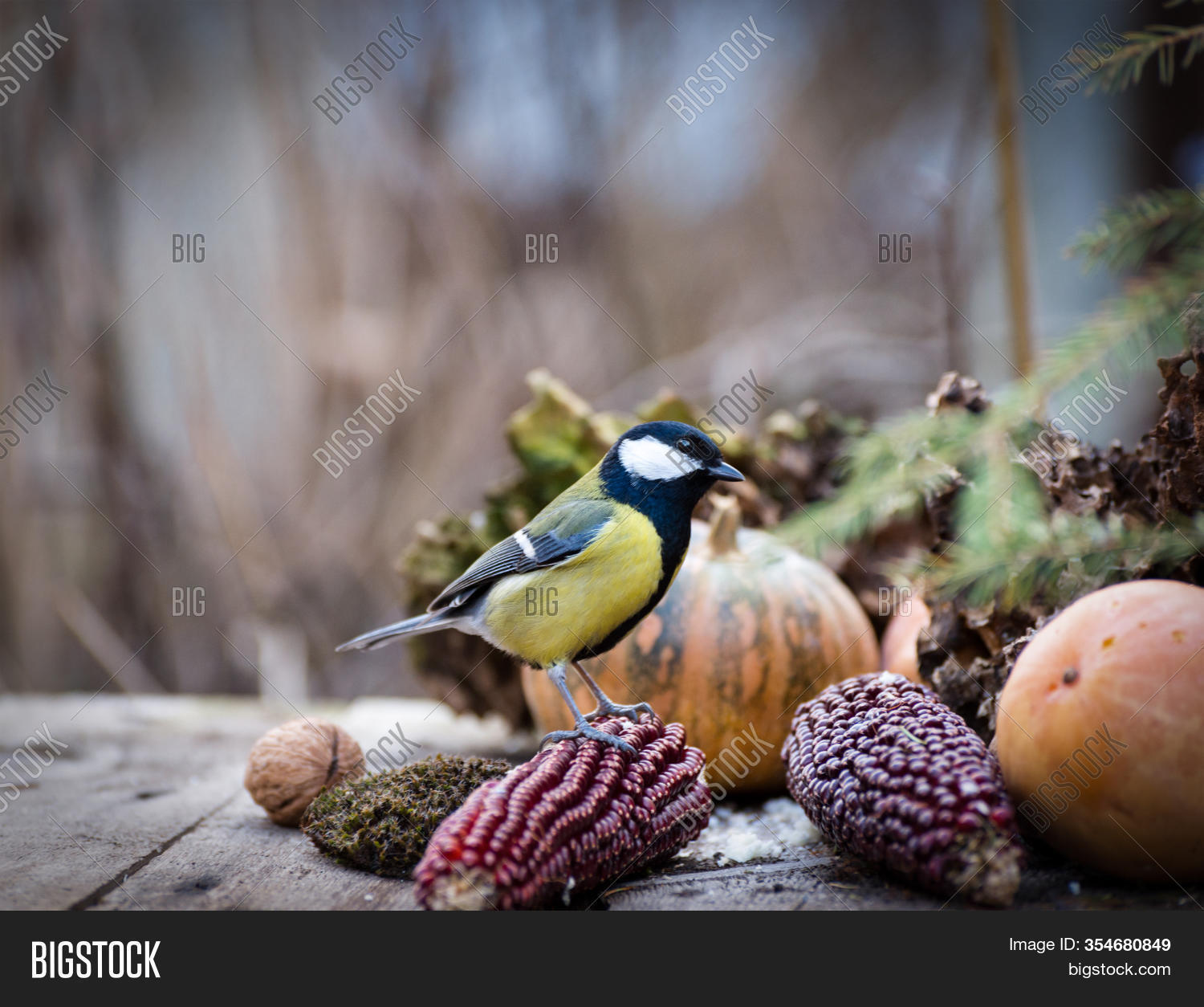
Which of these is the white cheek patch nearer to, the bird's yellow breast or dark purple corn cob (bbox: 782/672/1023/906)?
the bird's yellow breast

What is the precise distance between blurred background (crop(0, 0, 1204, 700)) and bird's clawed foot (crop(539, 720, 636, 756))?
1.83m

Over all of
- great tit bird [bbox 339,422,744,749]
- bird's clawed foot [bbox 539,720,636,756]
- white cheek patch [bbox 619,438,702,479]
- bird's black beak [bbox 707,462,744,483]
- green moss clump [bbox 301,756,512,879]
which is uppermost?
white cheek patch [bbox 619,438,702,479]

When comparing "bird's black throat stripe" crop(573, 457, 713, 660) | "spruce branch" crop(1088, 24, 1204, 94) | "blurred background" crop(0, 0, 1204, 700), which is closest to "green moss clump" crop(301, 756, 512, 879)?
"bird's black throat stripe" crop(573, 457, 713, 660)

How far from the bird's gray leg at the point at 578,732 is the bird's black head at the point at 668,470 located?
0.28 meters

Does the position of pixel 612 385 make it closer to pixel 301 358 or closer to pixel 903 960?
pixel 301 358

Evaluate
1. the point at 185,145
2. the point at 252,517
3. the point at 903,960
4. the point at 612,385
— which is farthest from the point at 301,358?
the point at 903,960

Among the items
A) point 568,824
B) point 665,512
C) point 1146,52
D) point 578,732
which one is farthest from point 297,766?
point 1146,52

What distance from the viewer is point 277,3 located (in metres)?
3.04

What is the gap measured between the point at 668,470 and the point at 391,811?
0.61m

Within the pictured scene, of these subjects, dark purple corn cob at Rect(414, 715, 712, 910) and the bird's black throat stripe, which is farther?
the bird's black throat stripe

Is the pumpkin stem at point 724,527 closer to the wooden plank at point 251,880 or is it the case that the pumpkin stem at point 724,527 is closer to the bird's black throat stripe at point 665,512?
the bird's black throat stripe at point 665,512

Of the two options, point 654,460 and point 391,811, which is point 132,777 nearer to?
point 391,811

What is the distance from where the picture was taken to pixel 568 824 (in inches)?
39.0

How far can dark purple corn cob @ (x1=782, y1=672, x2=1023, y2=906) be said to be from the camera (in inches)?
37.1
